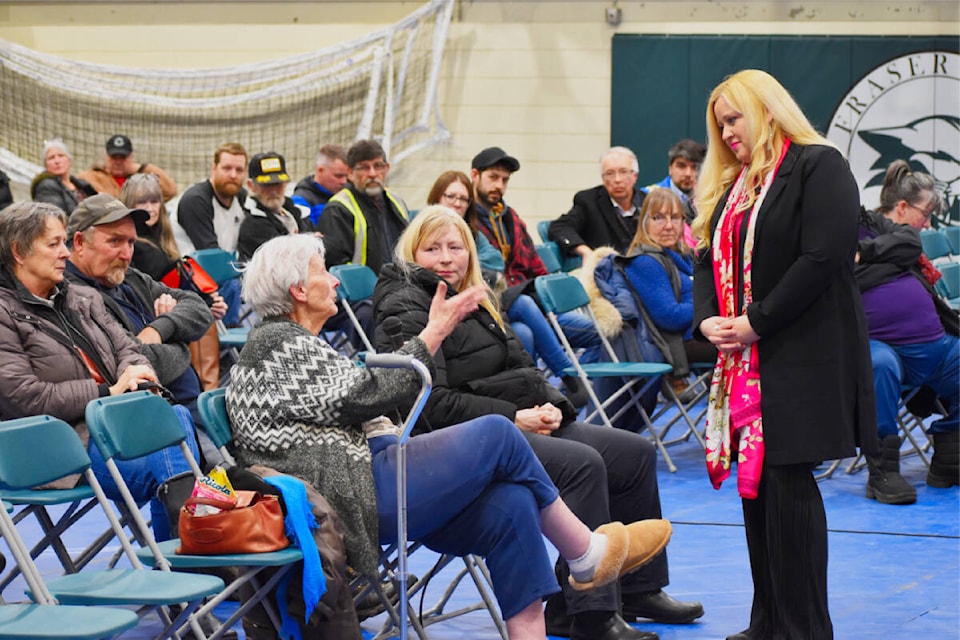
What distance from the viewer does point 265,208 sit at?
7082mm

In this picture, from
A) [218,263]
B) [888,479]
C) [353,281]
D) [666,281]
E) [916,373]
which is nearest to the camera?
[888,479]

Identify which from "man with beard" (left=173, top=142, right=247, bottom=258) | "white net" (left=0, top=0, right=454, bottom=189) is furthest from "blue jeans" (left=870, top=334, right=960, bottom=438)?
"white net" (left=0, top=0, right=454, bottom=189)

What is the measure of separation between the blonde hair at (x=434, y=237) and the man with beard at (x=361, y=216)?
9.48 feet

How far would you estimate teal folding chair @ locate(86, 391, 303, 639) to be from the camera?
2768mm

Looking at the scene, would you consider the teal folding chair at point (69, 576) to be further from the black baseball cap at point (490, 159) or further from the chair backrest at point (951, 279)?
the chair backrest at point (951, 279)

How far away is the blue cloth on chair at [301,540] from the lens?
2777 mm

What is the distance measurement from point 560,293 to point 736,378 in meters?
2.77

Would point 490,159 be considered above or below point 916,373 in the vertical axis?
above

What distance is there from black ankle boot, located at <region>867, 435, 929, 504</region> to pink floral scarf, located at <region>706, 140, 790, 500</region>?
2.28 m

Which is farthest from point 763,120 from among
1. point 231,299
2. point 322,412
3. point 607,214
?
point 607,214

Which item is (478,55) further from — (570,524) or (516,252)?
(570,524)

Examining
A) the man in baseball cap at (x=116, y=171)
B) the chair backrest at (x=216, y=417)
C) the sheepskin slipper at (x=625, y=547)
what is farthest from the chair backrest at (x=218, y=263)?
the sheepskin slipper at (x=625, y=547)

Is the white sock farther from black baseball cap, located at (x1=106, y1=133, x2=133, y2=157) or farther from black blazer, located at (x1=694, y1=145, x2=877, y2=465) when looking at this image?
black baseball cap, located at (x1=106, y1=133, x2=133, y2=157)

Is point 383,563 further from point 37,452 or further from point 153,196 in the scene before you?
point 153,196
